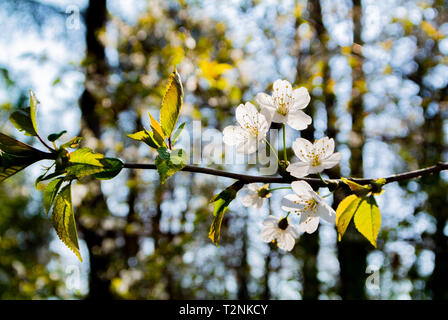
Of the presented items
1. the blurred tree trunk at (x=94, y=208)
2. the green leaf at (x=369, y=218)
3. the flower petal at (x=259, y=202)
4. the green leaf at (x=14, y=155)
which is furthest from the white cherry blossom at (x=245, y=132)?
the blurred tree trunk at (x=94, y=208)

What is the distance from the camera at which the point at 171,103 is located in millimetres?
588

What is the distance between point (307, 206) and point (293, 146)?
12cm

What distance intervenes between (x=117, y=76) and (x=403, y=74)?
8.47ft

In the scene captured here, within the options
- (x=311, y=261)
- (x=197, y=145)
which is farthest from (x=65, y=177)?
(x=311, y=261)

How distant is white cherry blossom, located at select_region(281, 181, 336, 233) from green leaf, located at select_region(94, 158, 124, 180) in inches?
10.2

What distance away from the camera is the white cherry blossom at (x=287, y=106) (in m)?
0.66

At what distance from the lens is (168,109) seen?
0.59 m

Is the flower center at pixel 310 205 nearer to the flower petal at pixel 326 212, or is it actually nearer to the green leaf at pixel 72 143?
the flower petal at pixel 326 212

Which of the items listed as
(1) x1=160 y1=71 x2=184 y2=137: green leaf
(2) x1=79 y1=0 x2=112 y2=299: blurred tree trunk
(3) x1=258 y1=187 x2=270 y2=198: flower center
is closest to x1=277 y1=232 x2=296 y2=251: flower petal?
(3) x1=258 y1=187 x2=270 y2=198: flower center

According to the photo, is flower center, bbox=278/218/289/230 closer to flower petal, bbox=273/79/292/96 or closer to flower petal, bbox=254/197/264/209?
flower petal, bbox=254/197/264/209

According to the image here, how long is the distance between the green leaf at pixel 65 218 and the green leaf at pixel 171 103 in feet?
0.58

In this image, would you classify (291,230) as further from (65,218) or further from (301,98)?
(65,218)

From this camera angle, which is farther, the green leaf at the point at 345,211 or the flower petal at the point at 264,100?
the flower petal at the point at 264,100
